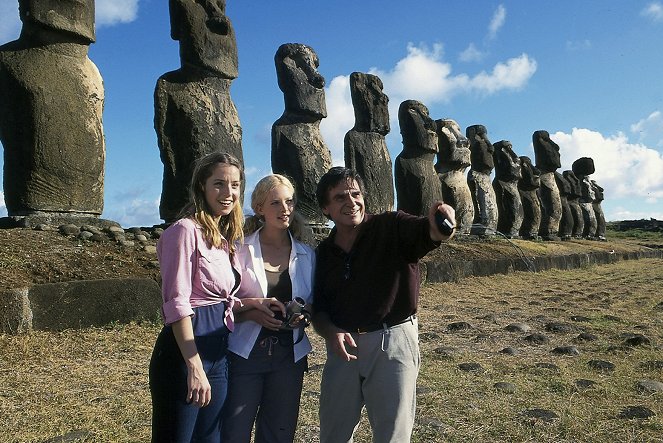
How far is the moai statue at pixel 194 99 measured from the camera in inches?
282

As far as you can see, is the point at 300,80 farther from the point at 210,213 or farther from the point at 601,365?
the point at 210,213

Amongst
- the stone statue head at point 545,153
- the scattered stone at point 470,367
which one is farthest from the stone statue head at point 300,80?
the stone statue head at point 545,153

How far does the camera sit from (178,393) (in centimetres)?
191

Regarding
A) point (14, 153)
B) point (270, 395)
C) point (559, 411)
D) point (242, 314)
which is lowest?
point (559, 411)

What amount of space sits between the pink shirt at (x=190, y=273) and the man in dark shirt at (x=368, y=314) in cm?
43

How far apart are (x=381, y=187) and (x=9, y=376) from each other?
7.60m

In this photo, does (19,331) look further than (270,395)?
Yes

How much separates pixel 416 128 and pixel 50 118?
269 inches

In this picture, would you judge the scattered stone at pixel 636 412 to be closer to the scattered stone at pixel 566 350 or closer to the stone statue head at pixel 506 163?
the scattered stone at pixel 566 350

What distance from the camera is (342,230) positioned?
245cm

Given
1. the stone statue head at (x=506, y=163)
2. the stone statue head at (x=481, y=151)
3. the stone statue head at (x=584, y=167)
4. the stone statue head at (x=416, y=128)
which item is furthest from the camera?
the stone statue head at (x=584, y=167)

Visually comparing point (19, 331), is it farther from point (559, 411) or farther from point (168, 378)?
point (559, 411)

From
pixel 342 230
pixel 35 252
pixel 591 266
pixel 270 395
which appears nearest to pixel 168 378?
pixel 270 395

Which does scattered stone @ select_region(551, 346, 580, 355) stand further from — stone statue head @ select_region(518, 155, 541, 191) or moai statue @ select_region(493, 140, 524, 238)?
stone statue head @ select_region(518, 155, 541, 191)
